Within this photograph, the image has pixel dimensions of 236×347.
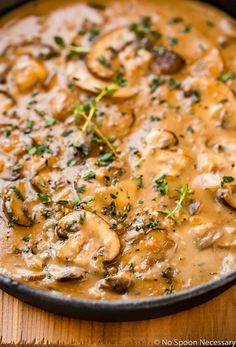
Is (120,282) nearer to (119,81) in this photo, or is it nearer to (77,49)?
(119,81)

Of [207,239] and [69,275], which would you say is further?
[207,239]

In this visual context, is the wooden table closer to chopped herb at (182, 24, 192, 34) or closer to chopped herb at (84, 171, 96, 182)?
chopped herb at (84, 171, 96, 182)

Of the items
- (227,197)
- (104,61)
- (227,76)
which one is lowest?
(227,197)

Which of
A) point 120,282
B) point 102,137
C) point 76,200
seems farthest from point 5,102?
point 120,282

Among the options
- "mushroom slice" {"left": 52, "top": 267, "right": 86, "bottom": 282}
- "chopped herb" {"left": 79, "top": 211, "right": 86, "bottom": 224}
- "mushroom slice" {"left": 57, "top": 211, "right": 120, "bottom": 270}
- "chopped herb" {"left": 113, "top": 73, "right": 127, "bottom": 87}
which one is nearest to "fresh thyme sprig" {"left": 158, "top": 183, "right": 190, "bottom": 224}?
"mushroom slice" {"left": 57, "top": 211, "right": 120, "bottom": 270}

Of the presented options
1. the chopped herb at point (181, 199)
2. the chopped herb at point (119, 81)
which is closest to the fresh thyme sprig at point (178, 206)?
the chopped herb at point (181, 199)
